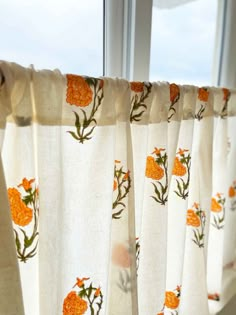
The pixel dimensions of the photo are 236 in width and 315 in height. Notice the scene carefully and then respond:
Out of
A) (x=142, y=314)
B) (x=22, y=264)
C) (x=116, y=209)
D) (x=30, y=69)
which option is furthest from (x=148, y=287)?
(x=30, y=69)

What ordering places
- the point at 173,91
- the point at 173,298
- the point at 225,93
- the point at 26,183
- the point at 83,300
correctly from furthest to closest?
the point at 225,93 < the point at 173,298 < the point at 173,91 < the point at 83,300 < the point at 26,183

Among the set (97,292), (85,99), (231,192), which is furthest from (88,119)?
(231,192)

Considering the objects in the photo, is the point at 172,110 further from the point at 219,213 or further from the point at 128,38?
the point at 219,213

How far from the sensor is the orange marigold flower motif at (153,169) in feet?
2.27

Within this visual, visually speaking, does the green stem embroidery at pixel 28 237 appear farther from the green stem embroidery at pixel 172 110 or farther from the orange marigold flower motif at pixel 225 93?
the orange marigold flower motif at pixel 225 93

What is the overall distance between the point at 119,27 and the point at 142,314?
2.40 ft

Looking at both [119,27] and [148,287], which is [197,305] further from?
[119,27]

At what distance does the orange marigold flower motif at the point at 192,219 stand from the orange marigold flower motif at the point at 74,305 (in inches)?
15.3

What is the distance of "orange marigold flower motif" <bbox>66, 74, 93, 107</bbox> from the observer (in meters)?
0.52

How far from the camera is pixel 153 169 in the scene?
2.28 ft

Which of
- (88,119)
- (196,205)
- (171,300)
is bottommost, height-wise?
(171,300)

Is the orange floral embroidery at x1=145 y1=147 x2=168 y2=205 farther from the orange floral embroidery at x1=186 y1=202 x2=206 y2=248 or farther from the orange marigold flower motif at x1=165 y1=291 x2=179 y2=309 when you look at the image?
the orange marigold flower motif at x1=165 y1=291 x2=179 y2=309

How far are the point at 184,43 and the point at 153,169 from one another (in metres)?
0.50

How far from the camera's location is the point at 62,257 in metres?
0.56
